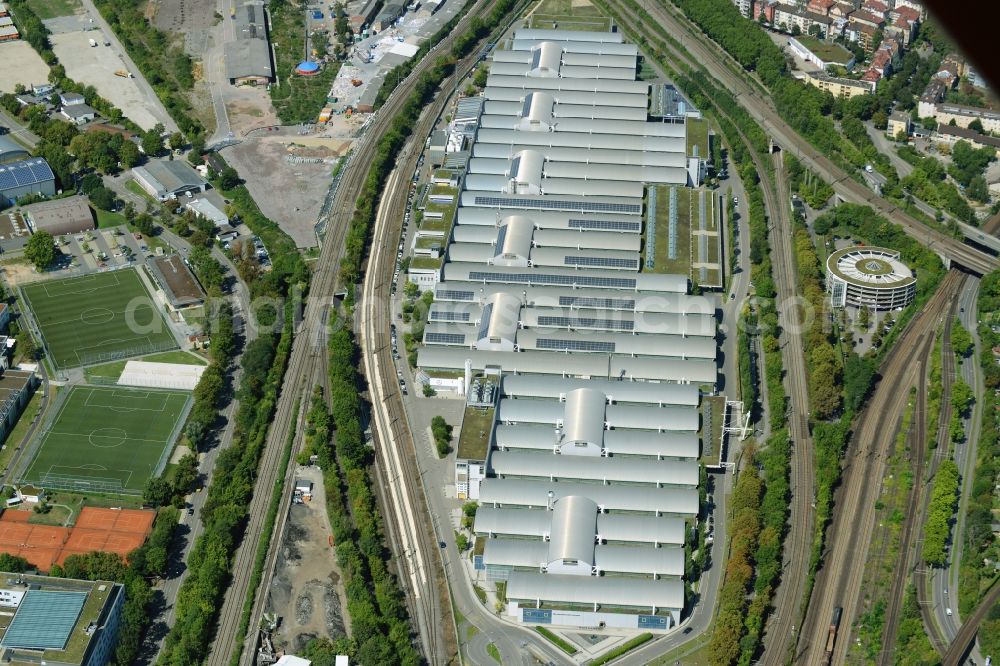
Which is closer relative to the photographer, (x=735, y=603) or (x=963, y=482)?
(x=735, y=603)

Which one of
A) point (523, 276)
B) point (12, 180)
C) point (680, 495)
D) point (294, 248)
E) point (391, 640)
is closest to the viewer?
point (391, 640)

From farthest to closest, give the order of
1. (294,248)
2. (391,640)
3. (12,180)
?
(12,180)
(294,248)
(391,640)

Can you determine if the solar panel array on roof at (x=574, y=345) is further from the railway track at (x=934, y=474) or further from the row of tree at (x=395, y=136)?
the railway track at (x=934, y=474)

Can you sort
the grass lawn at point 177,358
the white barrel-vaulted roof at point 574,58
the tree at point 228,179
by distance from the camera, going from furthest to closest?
the white barrel-vaulted roof at point 574,58 < the tree at point 228,179 < the grass lawn at point 177,358

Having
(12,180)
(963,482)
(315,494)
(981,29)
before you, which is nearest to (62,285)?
(12,180)

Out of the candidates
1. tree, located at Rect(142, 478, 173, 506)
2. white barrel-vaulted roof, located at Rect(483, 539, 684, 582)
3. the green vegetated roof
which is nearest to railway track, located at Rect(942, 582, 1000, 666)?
white barrel-vaulted roof, located at Rect(483, 539, 684, 582)

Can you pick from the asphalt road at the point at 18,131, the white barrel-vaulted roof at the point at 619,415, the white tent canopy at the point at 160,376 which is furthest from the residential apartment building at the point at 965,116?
the asphalt road at the point at 18,131

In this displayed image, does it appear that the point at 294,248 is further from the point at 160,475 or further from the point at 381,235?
the point at 160,475

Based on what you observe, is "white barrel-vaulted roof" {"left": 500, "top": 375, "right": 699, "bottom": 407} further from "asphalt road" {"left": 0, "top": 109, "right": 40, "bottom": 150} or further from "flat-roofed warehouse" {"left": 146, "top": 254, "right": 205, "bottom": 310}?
"asphalt road" {"left": 0, "top": 109, "right": 40, "bottom": 150}
